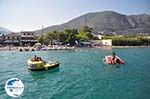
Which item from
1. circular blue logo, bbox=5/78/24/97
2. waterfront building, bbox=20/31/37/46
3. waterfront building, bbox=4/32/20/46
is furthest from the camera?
waterfront building, bbox=20/31/37/46

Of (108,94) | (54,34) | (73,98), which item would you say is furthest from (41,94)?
(54,34)

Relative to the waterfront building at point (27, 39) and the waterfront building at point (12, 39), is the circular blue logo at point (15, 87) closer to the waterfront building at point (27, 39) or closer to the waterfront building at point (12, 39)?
the waterfront building at point (27, 39)

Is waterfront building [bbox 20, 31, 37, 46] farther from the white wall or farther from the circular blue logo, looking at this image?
the circular blue logo

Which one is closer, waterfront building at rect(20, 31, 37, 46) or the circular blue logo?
the circular blue logo

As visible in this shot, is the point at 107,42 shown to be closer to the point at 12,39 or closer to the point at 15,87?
the point at 12,39

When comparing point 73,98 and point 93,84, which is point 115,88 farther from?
point 73,98

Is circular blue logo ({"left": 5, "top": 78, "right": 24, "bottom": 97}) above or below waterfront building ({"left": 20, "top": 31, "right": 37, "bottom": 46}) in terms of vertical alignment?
below

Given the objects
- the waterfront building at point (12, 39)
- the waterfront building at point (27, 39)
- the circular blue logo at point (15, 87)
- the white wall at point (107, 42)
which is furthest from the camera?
the white wall at point (107, 42)

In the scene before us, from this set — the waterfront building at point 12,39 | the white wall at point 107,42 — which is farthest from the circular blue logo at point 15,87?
the white wall at point 107,42

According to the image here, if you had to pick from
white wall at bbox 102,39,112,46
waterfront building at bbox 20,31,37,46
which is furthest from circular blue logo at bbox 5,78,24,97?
white wall at bbox 102,39,112,46

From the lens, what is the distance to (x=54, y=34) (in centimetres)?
7356

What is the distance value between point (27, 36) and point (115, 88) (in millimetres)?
64659

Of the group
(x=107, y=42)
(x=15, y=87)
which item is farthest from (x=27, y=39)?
(x=15, y=87)

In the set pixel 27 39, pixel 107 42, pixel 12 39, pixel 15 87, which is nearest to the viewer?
pixel 15 87
